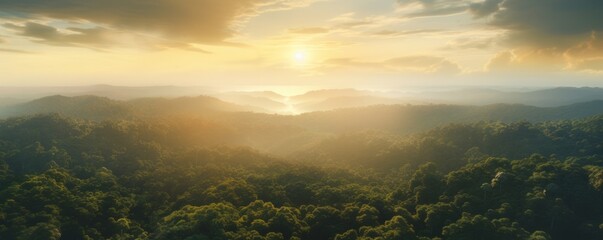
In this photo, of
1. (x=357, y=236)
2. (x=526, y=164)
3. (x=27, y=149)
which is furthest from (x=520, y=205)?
(x=27, y=149)

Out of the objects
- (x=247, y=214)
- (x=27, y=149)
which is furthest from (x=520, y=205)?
(x=27, y=149)

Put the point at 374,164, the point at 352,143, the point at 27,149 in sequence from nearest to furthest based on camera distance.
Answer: the point at 27,149 < the point at 374,164 < the point at 352,143

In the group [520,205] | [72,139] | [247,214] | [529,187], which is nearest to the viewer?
[247,214]

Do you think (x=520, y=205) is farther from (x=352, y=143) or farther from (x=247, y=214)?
(x=352, y=143)

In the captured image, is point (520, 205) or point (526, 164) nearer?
point (520, 205)

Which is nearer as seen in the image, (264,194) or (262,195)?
(262,195)

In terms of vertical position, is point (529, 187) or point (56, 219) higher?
point (529, 187)
